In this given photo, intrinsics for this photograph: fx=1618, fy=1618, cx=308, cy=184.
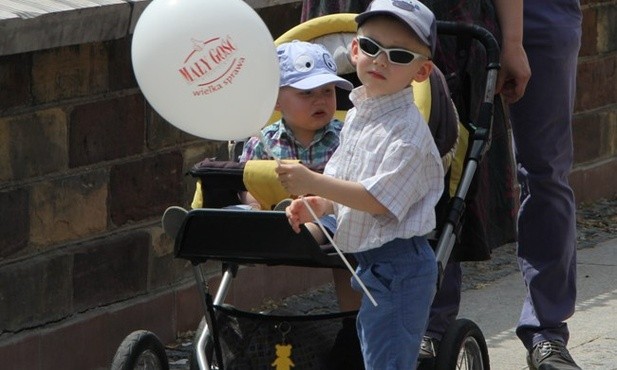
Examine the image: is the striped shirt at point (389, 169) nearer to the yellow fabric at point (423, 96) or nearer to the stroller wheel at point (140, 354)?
the yellow fabric at point (423, 96)

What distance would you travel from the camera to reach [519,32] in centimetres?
523

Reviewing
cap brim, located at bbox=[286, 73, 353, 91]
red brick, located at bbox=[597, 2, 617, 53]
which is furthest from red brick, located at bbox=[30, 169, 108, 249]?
red brick, located at bbox=[597, 2, 617, 53]

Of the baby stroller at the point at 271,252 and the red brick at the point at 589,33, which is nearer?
the baby stroller at the point at 271,252

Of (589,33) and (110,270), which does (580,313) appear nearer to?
(110,270)

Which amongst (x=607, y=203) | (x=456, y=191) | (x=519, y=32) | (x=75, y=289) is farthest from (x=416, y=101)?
(x=607, y=203)

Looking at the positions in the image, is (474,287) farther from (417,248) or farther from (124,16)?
(417,248)

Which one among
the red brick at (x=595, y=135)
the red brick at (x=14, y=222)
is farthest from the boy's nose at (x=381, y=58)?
the red brick at (x=595, y=135)

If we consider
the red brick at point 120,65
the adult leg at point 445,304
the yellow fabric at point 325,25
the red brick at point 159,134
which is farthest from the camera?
the red brick at point 159,134

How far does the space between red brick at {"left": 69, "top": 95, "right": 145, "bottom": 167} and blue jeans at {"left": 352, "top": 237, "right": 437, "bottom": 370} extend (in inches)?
72.2

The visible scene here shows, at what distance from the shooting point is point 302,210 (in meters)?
4.29

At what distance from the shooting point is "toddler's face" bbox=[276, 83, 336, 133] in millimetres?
4699

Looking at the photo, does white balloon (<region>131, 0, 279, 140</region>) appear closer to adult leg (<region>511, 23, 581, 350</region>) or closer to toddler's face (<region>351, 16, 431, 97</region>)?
toddler's face (<region>351, 16, 431, 97</region>)

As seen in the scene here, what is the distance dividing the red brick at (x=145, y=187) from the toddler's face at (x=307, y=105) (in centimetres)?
154

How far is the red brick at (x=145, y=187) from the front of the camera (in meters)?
6.13
